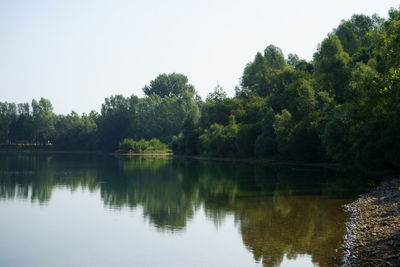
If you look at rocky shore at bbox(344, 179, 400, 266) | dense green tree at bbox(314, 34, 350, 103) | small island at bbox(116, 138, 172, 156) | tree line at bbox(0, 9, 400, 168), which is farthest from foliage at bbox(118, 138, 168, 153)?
rocky shore at bbox(344, 179, 400, 266)

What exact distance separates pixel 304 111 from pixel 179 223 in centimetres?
5636

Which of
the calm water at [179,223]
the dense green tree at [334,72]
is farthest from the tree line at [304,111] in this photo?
the calm water at [179,223]

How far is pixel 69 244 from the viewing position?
25734 mm

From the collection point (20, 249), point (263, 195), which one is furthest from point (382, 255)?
point (263, 195)

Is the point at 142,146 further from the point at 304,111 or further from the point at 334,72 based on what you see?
the point at 334,72

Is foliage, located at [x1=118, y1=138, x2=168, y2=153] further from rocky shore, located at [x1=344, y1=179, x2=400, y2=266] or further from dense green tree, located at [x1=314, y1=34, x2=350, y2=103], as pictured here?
rocky shore, located at [x1=344, y1=179, x2=400, y2=266]

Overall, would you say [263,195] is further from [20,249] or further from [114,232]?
[20,249]

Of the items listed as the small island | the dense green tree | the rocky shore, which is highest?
the dense green tree

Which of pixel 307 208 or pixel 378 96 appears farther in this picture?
pixel 378 96

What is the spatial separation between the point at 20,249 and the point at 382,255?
1738cm

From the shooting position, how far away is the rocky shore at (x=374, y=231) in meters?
18.1

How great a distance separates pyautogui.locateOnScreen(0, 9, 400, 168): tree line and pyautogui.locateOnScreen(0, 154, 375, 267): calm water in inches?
235

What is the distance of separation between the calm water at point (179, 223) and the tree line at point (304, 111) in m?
5.97

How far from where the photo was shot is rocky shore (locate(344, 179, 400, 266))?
18.1m
